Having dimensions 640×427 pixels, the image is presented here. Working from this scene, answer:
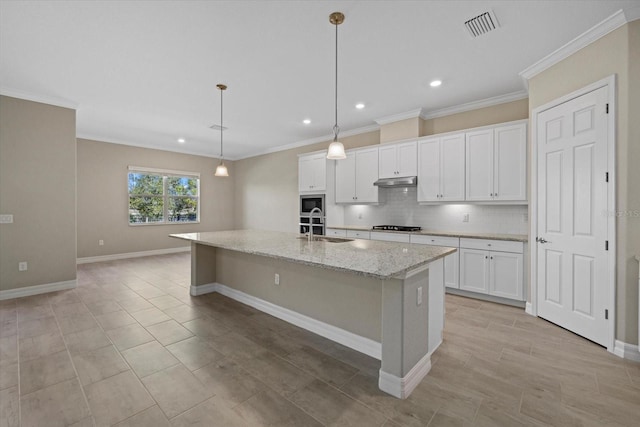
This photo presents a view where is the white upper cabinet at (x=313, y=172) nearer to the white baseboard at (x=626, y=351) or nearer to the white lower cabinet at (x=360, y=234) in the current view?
the white lower cabinet at (x=360, y=234)

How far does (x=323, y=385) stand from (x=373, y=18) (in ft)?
9.30

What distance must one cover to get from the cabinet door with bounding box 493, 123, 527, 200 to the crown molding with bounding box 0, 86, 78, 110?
5974 mm

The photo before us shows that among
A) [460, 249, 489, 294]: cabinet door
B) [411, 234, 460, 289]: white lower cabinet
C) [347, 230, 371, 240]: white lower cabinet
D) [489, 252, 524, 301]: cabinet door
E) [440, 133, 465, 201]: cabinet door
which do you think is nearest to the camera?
[489, 252, 524, 301]: cabinet door

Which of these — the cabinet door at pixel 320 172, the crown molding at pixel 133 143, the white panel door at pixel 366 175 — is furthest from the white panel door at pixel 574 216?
the crown molding at pixel 133 143

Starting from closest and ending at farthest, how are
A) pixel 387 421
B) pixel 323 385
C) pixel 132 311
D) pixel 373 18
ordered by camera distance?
pixel 387 421 → pixel 323 385 → pixel 373 18 → pixel 132 311

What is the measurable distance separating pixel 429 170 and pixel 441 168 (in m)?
0.18

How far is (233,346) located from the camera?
8.21 ft

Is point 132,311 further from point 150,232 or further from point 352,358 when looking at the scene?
point 150,232

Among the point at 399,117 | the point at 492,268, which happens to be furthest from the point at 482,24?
the point at 492,268

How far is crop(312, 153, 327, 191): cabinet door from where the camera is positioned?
5.59 metres

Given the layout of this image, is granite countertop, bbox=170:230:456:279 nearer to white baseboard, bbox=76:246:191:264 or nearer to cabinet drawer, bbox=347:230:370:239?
cabinet drawer, bbox=347:230:370:239

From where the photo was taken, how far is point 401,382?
1.83m

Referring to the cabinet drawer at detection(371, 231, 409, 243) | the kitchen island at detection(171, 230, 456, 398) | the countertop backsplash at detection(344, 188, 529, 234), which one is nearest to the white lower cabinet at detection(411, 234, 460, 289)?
the cabinet drawer at detection(371, 231, 409, 243)

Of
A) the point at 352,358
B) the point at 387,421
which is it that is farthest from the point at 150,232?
the point at 387,421
